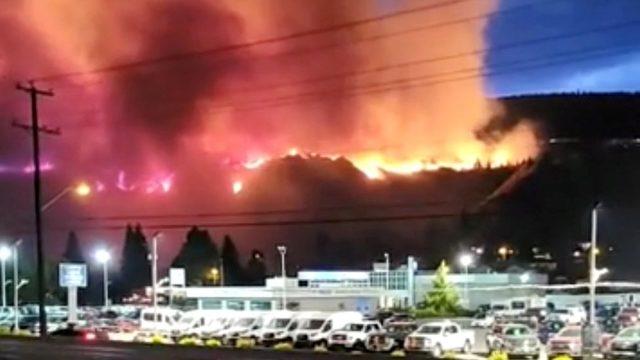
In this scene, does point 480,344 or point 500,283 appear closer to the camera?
point 480,344

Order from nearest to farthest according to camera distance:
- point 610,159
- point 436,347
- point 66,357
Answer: point 66,357 → point 436,347 → point 610,159

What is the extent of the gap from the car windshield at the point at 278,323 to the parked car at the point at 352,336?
782 centimetres

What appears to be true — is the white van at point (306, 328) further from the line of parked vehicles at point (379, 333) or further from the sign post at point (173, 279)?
the sign post at point (173, 279)

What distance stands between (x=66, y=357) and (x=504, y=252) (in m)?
124

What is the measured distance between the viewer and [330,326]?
60.4 m

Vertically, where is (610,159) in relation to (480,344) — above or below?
above

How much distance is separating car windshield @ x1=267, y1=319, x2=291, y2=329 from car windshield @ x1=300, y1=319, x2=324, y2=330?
5.89 feet

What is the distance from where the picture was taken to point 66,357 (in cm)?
3772

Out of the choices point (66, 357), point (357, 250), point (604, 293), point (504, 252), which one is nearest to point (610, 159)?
point (604, 293)

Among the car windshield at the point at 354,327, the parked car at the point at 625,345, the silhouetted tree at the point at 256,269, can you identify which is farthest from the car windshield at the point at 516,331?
the silhouetted tree at the point at 256,269

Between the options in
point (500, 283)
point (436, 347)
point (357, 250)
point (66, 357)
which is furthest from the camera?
point (357, 250)

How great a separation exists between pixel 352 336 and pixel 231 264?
370 ft

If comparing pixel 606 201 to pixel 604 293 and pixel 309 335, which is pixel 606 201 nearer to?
pixel 604 293

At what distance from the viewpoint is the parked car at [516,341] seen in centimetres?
5128
